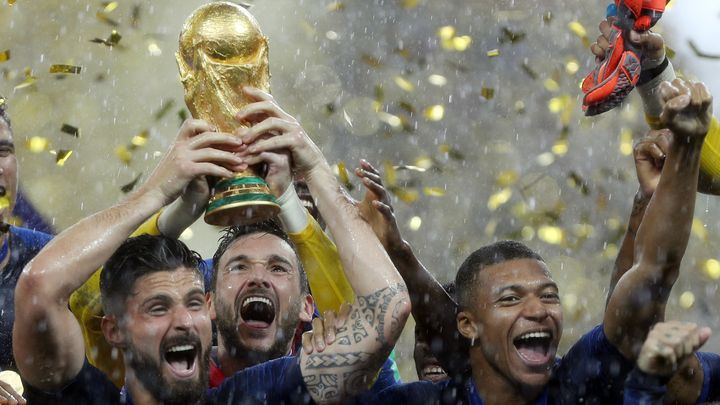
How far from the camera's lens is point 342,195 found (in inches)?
148

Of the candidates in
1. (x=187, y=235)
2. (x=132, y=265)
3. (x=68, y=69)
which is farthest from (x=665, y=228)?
(x=187, y=235)

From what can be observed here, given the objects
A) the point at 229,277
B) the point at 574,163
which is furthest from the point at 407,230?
the point at 229,277

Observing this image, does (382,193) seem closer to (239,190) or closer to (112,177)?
(239,190)

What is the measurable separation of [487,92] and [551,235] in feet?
3.04

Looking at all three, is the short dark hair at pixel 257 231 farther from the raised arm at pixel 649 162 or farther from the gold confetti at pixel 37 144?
the gold confetti at pixel 37 144

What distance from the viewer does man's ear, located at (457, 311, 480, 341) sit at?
4.04m

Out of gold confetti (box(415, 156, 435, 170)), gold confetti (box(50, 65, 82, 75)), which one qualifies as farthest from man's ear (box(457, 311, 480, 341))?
gold confetti (box(415, 156, 435, 170))

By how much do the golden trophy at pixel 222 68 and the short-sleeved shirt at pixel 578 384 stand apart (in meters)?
0.62

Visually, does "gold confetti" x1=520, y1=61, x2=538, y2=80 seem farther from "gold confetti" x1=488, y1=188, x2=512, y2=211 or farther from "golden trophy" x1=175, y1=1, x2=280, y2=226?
"golden trophy" x1=175, y1=1, x2=280, y2=226

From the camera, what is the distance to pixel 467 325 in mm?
4066

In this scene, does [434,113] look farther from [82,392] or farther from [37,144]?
[82,392]

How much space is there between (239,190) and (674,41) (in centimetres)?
479

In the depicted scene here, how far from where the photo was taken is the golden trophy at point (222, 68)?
3.64m

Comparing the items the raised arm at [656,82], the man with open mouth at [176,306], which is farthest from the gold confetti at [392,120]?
the man with open mouth at [176,306]
